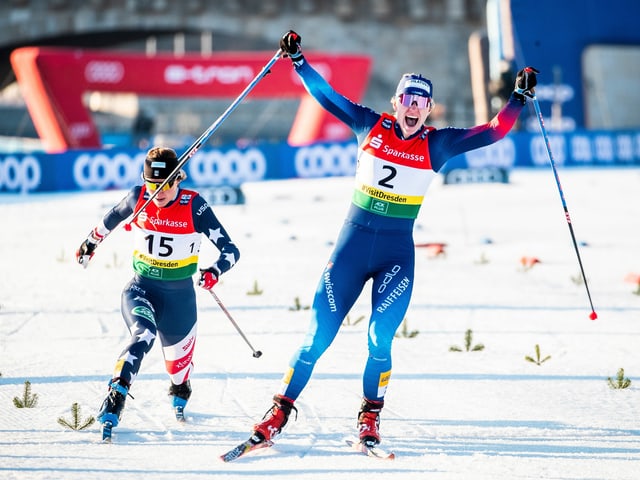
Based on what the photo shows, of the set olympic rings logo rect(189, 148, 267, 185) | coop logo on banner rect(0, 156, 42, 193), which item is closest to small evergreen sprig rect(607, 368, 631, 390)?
olympic rings logo rect(189, 148, 267, 185)

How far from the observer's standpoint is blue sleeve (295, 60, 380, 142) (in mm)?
6844

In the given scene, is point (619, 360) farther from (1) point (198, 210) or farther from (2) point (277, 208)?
(2) point (277, 208)

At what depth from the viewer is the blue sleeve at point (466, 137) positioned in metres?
6.79

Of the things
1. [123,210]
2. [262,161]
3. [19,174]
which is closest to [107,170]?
[19,174]

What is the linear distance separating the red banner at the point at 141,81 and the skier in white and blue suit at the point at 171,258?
70.5ft

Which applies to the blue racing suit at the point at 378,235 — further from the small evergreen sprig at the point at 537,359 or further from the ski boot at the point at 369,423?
the small evergreen sprig at the point at 537,359

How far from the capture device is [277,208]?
18859mm

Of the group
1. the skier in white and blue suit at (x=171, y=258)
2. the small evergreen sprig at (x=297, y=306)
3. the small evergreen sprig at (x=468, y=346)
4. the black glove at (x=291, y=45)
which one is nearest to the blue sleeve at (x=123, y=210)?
the skier in white and blue suit at (x=171, y=258)

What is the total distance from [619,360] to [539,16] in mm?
29146

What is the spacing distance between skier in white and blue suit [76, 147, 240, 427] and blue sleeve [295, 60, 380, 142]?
1.02 meters

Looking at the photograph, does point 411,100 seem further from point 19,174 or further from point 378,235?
point 19,174

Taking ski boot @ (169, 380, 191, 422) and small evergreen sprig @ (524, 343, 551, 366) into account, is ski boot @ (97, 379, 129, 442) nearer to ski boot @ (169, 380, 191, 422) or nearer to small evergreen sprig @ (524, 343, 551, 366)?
ski boot @ (169, 380, 191, 422)

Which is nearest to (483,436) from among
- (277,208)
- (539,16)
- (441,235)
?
(441,235)

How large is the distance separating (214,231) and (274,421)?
4.63 feet
